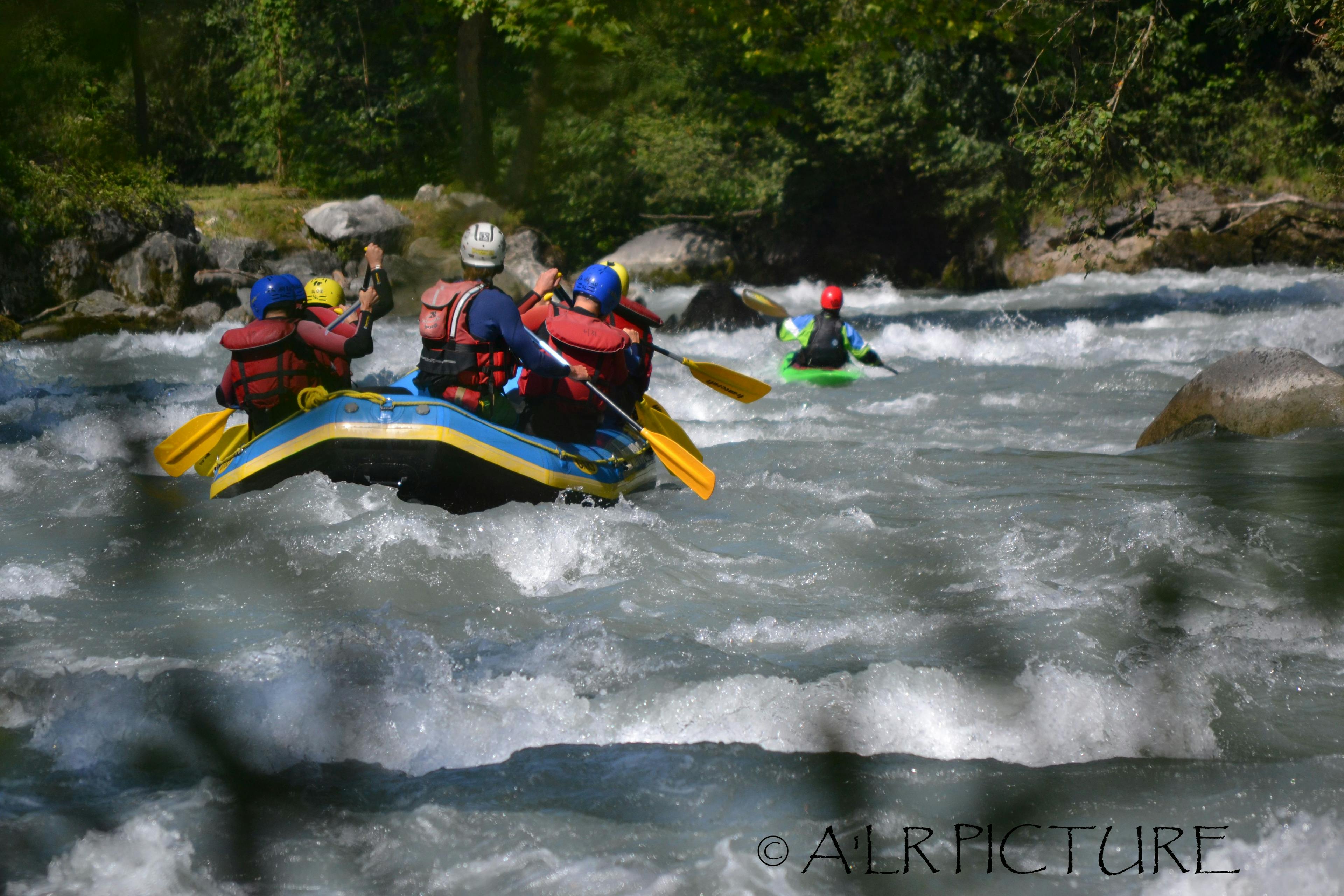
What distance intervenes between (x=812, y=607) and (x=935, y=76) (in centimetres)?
1470

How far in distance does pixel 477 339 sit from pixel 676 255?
15.3m

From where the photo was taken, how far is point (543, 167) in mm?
21453

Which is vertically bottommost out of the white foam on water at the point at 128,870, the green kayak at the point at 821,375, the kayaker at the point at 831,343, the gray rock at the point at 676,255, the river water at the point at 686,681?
the gray rock at the point at 676,255

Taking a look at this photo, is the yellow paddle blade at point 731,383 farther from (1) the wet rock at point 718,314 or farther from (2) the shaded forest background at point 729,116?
(1) the wet rock at point 718,314

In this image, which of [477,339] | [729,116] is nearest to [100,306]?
[477,339]

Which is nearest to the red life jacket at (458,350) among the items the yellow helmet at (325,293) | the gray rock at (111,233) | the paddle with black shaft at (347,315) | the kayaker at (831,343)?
the paddle with black shaft at (347,315)

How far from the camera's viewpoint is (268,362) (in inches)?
203

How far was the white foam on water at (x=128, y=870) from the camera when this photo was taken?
257 centimetres

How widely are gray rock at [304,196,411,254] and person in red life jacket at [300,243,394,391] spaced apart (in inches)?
433

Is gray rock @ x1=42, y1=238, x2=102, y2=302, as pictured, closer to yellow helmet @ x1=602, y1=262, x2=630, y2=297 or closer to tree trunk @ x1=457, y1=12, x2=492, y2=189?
tree trunk @ x1=457, y1=12, x2=492, y2=189

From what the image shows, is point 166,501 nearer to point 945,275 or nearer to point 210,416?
point 210,416

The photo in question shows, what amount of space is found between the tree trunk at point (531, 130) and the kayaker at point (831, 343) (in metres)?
11.6

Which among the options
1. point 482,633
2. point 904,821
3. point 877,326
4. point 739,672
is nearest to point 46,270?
point 877,326

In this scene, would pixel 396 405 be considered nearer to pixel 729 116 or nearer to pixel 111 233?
pixel 111 233
